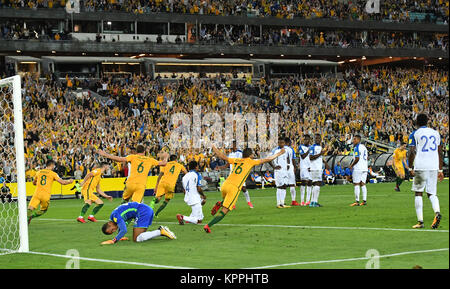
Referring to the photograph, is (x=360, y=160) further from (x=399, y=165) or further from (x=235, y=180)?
(x=235, y=180)

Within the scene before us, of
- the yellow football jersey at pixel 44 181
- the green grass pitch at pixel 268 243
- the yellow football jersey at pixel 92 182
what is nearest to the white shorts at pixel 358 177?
the green grass pitch at pixel 268 243

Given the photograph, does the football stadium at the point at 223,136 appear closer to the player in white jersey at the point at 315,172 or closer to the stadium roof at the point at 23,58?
the player in white jersey at the point at 315,172

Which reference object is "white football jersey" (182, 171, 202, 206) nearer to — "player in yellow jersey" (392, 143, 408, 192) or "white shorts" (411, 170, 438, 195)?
"white shorts" (411, 170, 438, 195)

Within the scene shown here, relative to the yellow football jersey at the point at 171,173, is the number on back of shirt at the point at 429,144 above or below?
above

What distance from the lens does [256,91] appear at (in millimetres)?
61156

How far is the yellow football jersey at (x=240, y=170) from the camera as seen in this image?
17.6 meters

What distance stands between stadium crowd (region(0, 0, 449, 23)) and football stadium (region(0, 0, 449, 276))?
0.18 meters

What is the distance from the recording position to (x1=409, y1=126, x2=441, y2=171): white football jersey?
16078 mm

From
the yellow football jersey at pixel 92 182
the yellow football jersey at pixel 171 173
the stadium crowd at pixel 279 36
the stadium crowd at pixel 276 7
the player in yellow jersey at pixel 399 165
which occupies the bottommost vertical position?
the player in yellow jersey at pixel 399 165

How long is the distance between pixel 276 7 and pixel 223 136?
2624 cm

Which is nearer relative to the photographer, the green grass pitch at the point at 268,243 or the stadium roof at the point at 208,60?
the green grass pitch at the point at 268,243

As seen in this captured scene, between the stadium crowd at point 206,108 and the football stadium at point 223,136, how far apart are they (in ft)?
0.54

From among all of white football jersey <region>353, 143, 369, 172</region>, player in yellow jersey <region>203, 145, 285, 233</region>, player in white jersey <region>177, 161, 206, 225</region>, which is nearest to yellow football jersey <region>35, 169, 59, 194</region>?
player in white jersey <region>177, 161, 206, 225</region>

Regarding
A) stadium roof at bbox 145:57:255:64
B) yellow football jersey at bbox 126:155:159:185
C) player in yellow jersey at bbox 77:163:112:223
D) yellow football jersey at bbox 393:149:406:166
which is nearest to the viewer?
yellow football jersey at bbox 126:155:159:185
